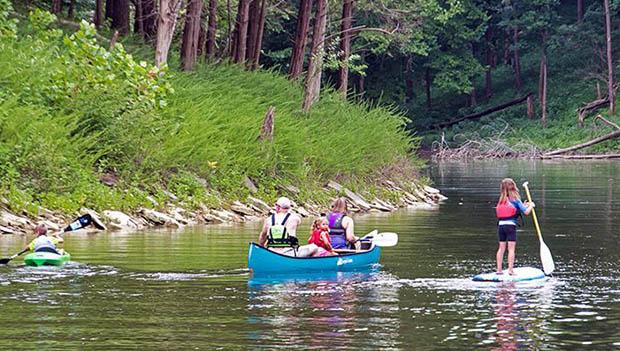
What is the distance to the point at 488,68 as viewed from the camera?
8488 cm

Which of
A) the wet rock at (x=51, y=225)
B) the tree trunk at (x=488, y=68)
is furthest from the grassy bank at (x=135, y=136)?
the tree trunk at (x=488, y=68)

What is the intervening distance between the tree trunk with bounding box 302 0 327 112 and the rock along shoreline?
11.7ft

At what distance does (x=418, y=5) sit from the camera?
52.1 meters

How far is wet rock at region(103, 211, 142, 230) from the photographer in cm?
2675

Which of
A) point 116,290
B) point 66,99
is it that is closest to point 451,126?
point 66,99

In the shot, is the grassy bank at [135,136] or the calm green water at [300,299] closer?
the calm green water at [300,299]

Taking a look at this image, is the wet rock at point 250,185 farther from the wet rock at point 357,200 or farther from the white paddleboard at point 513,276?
the white paddleboard at point 513,276

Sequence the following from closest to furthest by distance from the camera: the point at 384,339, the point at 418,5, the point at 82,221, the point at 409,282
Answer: the point at 384,339 < the point at 409,282 < the point at 82,221 < the point at 418,5

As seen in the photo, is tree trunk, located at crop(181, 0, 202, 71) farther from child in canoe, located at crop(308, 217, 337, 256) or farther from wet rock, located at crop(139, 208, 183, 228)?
child in canoe, located at crop(308, 217, 337, 256)

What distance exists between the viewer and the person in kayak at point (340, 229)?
22.0 meters

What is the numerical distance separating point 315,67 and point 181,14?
436 centimetres

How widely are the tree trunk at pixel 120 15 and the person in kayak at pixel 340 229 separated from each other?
2124 cm

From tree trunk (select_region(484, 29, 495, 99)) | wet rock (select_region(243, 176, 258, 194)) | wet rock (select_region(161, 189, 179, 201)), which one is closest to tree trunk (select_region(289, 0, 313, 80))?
wet rock (select_region(243, 176, 258, 194))

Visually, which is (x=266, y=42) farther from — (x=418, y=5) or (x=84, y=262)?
(x=84, y=262)
